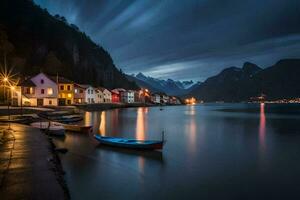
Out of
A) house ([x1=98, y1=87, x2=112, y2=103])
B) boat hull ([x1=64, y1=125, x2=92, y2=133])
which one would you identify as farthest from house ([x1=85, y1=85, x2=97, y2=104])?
boat hull ([x1=64, y1=125, x2=92, y2=133])

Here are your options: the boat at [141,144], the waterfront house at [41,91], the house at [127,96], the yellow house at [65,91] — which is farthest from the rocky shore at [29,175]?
the house at [127,96]

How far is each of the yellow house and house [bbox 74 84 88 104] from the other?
6007 millimetres

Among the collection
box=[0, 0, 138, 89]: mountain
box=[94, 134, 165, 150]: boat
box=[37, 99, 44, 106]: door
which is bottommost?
box=[94, 134, 165, 150]: boat

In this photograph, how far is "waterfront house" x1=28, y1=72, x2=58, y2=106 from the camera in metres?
74.6

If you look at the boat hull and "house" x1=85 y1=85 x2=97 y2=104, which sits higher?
"house" x1=85 y1=85 x2=97 y2=104

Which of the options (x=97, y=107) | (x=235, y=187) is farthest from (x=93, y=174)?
(x=97, y=107)

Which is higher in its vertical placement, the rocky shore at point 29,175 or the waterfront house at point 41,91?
the waterfront house at point 41,91

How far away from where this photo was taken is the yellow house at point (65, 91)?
84.4 meters

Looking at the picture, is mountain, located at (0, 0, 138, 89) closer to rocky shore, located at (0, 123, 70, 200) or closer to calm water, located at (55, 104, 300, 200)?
calm water, located at (55, 104, 300, 200)

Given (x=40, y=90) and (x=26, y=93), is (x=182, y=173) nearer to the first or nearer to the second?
(x=26, y=93)

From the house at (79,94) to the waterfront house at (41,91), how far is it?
15509mm

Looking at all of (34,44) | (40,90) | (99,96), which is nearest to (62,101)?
(40,90)

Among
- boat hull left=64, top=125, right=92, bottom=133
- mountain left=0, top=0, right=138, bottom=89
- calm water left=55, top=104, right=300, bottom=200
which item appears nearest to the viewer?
calm water left=55, top=104, right=300, bottom=200

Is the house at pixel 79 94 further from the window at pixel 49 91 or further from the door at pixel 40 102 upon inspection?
the door at pixel 40 102
